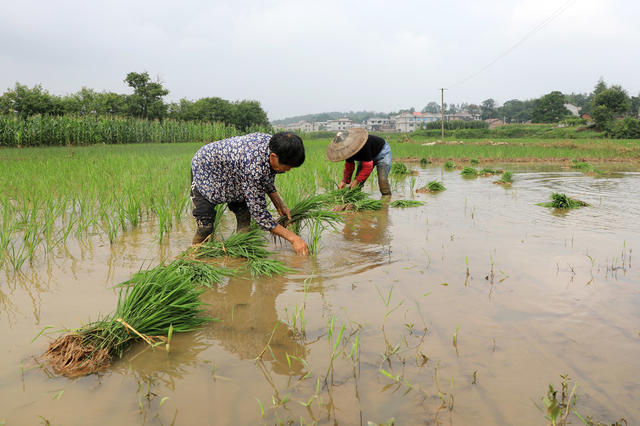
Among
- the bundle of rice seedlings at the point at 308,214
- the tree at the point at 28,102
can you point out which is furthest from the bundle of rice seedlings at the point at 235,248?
the tree at the point at 28,102

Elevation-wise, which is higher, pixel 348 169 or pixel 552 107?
pixel 552 107

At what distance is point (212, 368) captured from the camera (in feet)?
5.06

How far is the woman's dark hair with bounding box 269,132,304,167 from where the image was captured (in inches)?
94.8

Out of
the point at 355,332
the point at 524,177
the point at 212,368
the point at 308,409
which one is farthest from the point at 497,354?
the point at 524,177

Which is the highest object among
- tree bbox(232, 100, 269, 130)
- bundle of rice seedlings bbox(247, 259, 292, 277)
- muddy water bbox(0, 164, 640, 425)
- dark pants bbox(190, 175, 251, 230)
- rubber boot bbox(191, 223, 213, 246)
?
tree bbox(232, 100, 269, 130)

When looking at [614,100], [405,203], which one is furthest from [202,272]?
[614,100]

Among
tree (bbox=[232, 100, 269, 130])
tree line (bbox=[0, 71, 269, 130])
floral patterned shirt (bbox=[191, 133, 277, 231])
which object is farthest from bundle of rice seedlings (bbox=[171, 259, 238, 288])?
tree (bbox=[232, 100, 269, 130])

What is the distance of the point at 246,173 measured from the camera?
2.60m

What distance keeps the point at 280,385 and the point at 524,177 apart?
8.31m

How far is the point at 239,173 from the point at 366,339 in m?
1.46

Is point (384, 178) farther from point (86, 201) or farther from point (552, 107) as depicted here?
point (552, 107)

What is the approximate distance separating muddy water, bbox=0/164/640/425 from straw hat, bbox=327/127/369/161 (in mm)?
1577

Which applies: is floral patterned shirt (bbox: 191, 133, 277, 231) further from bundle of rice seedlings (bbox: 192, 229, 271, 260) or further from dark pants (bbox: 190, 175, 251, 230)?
bundle of rice seedlings (bbox: 192, 229, 271, 260)

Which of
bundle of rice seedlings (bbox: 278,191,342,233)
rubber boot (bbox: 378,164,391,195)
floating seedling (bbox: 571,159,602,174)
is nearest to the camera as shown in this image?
bundle of rice seedlings (bbox: 278,191,342,233)
